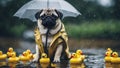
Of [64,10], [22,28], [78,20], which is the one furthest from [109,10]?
[64,10]

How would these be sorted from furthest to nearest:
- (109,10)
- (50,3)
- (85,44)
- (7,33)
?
1. (109,10)
2. (7,33)
3. (85,44)
4. (50,3)

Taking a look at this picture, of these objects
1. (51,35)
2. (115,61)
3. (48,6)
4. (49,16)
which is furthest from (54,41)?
(115,61)

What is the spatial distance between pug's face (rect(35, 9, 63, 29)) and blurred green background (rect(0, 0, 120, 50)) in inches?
374

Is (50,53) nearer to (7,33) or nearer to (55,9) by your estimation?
(55,9)

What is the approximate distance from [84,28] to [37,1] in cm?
1089

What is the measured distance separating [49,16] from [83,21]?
11.5 m

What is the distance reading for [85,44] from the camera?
19812 mm

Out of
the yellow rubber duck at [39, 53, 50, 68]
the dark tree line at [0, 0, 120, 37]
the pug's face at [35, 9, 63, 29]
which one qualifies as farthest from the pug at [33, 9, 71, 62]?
the dark tree line at [0, 0, 120, 37]

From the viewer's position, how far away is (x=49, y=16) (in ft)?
37.9

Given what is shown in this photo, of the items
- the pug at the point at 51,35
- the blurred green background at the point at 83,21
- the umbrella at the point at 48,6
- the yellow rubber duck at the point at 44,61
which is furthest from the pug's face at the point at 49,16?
the blurred green background at the point at 83,21

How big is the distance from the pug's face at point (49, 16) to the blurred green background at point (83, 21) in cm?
950

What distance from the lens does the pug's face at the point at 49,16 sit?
11461mm

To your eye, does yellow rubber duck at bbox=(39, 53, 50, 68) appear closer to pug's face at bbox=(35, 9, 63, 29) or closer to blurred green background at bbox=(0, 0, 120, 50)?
pug's face at bbox=(35, 9, 63, 29)

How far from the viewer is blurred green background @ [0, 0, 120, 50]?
21759 millimetres
